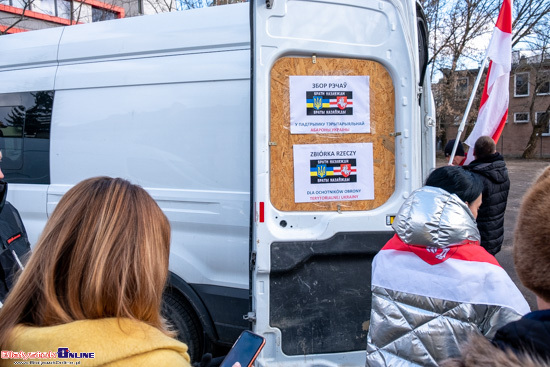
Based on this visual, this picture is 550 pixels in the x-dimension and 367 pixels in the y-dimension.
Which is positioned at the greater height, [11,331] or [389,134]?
[389,134]

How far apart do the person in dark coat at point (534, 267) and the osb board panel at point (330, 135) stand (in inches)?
70.9

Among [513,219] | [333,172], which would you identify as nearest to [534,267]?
[333,172]

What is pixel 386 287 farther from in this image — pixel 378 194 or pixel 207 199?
pixel 207 199

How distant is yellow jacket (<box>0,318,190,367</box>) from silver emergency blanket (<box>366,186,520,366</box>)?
91 cm

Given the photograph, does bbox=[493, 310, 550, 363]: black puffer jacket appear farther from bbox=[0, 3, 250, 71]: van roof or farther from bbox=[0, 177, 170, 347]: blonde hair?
bbox=[0, 3, 250, 71]: van roof

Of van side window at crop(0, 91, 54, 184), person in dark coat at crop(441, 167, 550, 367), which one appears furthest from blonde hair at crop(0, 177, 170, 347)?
van side window at crop(0, 91, 54, 184)

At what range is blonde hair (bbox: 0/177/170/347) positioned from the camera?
1109mm

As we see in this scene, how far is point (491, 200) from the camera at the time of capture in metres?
3.85

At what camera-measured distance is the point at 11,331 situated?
3.61 feet

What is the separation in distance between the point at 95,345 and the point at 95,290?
13cm

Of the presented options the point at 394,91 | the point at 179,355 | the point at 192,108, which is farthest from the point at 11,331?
the point at 394,91

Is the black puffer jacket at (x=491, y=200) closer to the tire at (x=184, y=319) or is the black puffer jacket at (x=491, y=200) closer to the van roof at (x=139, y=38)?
the van roof at (x=139, y=38)

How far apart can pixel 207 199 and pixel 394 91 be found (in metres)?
1.54

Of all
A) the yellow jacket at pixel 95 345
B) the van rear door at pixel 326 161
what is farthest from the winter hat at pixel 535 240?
the van rear door at pixel 326 161
